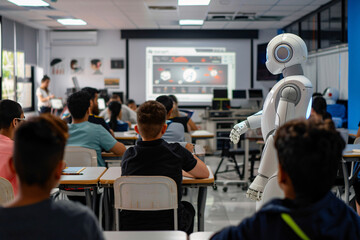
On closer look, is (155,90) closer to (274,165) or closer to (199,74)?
(199,74)

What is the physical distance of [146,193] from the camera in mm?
2365

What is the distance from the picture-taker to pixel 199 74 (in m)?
10.5

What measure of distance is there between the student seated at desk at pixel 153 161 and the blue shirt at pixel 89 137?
41.8 inches

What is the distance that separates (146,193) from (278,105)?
43.0 inches

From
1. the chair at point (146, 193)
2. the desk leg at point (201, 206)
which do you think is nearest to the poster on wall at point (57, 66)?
the desk leg at point (201, 206)

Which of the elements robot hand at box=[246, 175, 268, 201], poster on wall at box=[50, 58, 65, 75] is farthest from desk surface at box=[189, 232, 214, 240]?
poster on wall at box=[50, 58, 65, 75]

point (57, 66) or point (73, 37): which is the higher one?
point (73, 37)

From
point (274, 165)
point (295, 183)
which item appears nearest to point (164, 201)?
point (274, 165)

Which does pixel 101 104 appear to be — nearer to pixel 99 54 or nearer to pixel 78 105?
pixel 99 54

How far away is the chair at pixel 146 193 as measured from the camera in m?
2.33

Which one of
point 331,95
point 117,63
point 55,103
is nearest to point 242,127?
point 331,95

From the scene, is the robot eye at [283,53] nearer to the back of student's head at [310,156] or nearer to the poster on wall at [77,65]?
the back of student's head at [310,156]

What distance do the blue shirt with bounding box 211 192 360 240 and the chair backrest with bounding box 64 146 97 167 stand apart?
2.32m

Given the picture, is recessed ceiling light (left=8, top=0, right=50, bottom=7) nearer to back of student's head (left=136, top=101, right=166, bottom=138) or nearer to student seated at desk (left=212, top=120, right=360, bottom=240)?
back of student's head (left=136, top=101, right=166, bottom=138)
